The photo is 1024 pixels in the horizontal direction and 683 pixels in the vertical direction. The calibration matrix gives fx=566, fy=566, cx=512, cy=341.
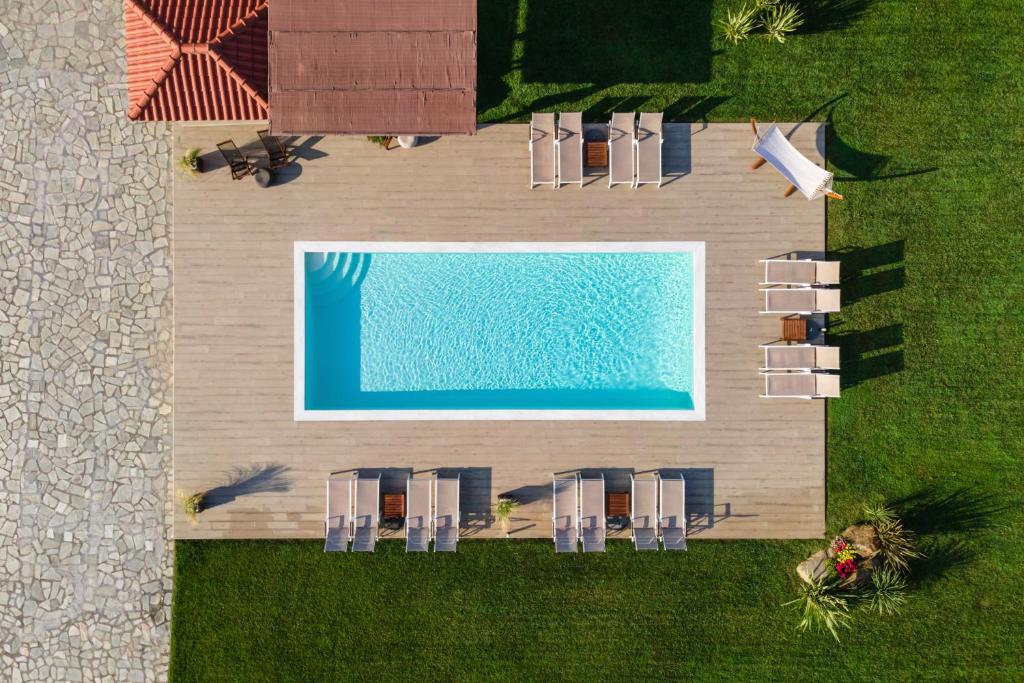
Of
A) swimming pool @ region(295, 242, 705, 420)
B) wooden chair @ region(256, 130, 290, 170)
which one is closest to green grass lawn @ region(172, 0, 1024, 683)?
swimming pool @ region(295, 242, 705, 420)

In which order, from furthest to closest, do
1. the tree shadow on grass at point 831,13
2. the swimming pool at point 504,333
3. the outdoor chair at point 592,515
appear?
the swimming pool at point 504,333
the tree shadow on grass at point 831,13
the outdoor chair at point 592,515

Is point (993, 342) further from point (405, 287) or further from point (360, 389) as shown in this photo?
point (360, 389)

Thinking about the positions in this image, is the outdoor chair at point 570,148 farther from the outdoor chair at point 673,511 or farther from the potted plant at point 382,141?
the outdoor chair at point 673,511

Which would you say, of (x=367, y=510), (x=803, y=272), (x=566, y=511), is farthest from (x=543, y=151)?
(x=367, y=510)

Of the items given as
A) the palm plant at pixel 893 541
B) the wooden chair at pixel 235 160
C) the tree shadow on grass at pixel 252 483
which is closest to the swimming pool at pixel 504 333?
the tree shadow on grass at pixel 252 483

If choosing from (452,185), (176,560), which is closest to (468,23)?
(452,185)

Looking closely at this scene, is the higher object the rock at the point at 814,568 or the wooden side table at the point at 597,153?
the wooden side table at the point at 597,153
